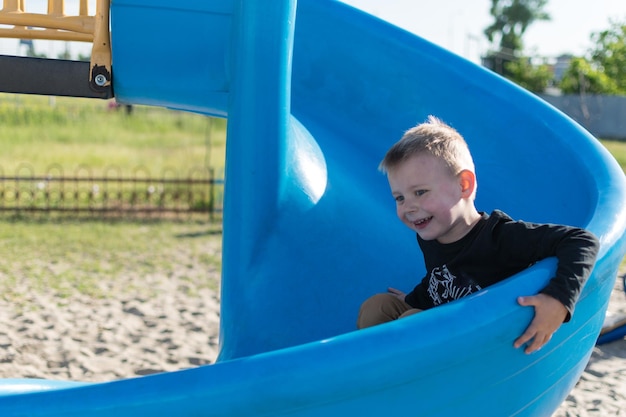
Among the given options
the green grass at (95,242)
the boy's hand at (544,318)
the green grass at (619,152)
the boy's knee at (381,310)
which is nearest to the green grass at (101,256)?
the green grass at (95,242)

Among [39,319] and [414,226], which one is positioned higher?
[414,226]

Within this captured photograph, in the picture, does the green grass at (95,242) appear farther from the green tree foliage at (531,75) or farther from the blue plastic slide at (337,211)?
the green tree foliage at (531,75)

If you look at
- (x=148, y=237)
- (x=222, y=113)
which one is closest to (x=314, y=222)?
(x=222, y=113)

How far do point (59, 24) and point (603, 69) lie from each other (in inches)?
1069

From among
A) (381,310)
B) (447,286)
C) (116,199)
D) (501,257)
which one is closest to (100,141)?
(116,199)

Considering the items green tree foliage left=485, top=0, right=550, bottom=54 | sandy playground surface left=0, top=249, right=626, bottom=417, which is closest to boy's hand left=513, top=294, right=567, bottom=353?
sandy playground surface left=0, top=249, right=626, bottom=417

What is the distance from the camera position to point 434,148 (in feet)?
6.25

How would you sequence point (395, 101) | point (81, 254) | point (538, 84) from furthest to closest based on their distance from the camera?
point (538, 84), point (81, 254), point (395, 101)

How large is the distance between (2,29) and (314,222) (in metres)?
1.22

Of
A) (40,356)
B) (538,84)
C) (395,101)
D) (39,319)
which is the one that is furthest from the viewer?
(538,84)

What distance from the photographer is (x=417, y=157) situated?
190 cm

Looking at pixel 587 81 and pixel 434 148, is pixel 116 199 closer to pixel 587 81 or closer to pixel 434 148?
pixel 434 148

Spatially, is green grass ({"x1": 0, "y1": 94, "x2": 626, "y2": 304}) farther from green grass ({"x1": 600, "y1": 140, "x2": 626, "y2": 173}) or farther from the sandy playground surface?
green grass ({"x1": 600, "y1": 140, "x2": 626, "y2": 173})

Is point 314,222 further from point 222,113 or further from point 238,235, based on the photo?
point 222,113
